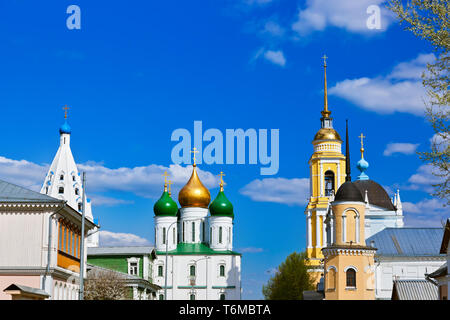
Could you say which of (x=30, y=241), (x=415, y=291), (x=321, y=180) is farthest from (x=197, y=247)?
(x=30, y=241)

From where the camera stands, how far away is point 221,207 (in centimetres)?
9612

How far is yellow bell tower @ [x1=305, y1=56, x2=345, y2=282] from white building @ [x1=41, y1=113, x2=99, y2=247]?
29.0m

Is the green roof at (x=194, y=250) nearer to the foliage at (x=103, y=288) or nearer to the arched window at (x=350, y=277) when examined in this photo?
the arched window at (x=350, y=277)

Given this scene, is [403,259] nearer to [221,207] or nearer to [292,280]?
[292,280]

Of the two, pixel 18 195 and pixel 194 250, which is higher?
pixel 194 250

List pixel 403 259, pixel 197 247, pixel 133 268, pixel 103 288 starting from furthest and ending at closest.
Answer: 1. pixel 197 247
2. pixel 403 259
3. pixel 133 268
4. pixel 103 288

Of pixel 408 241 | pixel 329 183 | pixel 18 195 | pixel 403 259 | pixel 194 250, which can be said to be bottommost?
pixel 403 259

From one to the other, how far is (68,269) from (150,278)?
40.2 m

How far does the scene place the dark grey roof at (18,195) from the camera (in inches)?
1372

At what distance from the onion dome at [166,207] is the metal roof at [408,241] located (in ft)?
92.9

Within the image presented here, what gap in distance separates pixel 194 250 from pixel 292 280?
1465 centimetres

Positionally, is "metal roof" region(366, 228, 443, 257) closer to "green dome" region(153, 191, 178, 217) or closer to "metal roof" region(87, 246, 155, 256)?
"metal roof" region(87, 246, 155, 256)
